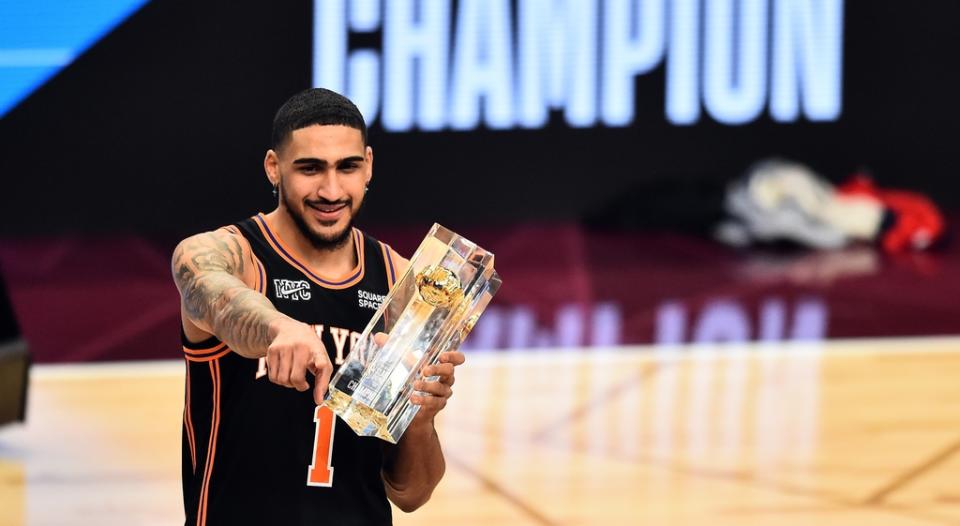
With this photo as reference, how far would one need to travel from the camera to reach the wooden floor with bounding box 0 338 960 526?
15.9ft

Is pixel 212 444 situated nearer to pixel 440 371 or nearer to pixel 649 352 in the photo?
pixel 440 371

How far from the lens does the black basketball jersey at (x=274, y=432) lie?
2404mm

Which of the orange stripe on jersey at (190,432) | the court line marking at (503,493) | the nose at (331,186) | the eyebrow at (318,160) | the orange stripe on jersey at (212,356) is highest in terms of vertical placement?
the eyebrow at (318,160)

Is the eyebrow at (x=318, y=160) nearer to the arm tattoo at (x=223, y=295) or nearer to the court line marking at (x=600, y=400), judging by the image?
the arm tattoo at (x=223, y=295)

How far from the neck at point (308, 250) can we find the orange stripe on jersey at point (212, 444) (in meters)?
0.23

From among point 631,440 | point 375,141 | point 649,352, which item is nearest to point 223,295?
point 631,440

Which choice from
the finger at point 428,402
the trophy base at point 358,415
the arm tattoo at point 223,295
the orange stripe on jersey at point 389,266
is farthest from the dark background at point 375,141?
the trophy base at point 358,415

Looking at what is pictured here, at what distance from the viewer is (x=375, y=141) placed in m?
8.85

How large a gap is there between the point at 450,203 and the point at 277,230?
6.66m

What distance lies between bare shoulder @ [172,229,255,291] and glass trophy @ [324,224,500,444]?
29cm

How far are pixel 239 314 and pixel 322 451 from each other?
37 cm

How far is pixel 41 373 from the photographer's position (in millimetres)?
6312

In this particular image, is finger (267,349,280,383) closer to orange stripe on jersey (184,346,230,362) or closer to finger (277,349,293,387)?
finger (277,349,293,387)

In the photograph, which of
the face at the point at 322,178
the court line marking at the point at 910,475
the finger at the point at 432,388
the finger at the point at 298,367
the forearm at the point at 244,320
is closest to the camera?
the finger at the point at 298,367
